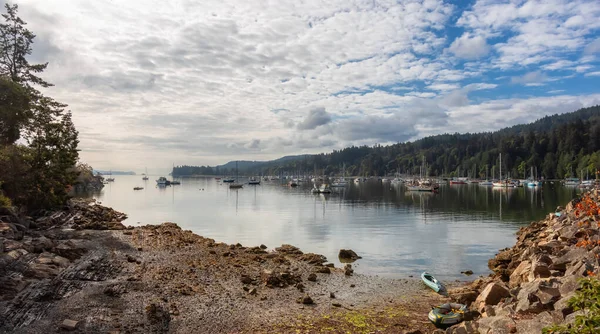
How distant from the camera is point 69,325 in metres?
14.3

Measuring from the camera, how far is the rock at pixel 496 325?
1195cm

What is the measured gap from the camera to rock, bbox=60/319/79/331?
14211mm

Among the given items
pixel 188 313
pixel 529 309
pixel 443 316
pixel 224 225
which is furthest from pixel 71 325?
pixel 224 225

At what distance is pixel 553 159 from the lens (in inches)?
7352

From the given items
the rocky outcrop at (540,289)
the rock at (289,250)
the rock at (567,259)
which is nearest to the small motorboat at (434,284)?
the rocky outcrop at (540,289)

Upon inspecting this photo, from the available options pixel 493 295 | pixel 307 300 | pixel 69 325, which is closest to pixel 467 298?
pixel 493 295

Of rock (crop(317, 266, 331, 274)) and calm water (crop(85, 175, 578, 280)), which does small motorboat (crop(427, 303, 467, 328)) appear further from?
calm water (crop(85, 175, 578, 280))

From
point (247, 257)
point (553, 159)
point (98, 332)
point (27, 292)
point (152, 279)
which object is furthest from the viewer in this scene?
point (553, 159)

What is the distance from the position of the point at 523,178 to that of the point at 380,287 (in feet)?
639

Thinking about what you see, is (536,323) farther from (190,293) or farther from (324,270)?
(324,270)

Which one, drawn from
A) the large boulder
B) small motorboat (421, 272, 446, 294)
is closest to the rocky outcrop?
small motorboat (421, 272, 446, 294)

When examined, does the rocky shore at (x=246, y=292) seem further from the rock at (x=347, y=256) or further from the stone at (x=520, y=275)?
the rock at (x=347, y=256)

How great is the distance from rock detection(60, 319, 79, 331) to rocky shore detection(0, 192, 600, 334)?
0.04m

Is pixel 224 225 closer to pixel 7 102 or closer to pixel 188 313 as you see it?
pixel 7 102
